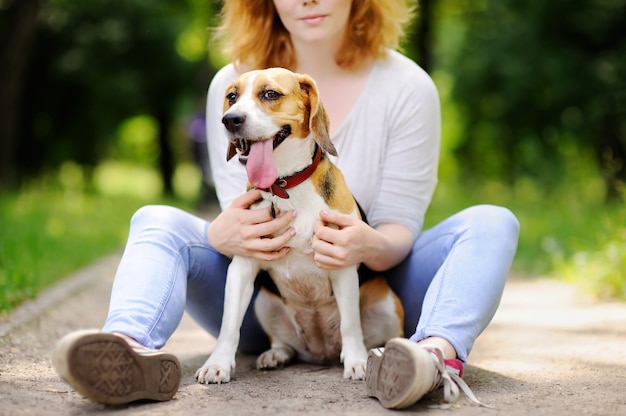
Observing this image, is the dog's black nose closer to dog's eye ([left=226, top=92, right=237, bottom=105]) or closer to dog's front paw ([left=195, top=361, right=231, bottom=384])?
dog's eye ([left=226, top=92, right=237, bottom=105])

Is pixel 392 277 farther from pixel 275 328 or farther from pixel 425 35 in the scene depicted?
pixel 425 35

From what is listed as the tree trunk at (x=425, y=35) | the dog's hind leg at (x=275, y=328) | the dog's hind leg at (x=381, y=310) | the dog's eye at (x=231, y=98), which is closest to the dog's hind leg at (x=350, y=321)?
the dog's hind leg at (x=381, y=310)

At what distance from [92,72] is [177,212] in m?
11.8

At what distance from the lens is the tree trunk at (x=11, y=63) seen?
10.9 m

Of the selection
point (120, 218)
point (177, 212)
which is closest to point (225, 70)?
point (177, 212)

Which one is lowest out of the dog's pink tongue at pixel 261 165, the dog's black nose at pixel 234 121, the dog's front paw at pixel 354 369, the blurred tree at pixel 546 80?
the dog's front paw at pixel 354 369

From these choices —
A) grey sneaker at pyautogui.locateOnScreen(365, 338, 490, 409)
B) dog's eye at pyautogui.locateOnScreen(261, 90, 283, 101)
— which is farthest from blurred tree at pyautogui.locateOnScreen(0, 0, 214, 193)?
grey sneaker at pyautogui.locateOnScreen(365, 338, 490, 409)

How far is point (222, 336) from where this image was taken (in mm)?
2869

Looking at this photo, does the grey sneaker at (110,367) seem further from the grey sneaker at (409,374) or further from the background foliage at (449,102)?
the background foliage at (449,102)

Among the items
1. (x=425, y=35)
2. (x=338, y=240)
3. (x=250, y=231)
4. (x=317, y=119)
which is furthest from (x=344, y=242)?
(x=425, y=35)

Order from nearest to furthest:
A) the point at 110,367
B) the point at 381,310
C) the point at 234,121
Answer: the point at 110,367
the point at 234,121
the point at 381,310

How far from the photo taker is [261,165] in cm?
273

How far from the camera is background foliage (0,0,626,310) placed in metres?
7.30

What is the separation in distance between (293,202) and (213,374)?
0.69 m
